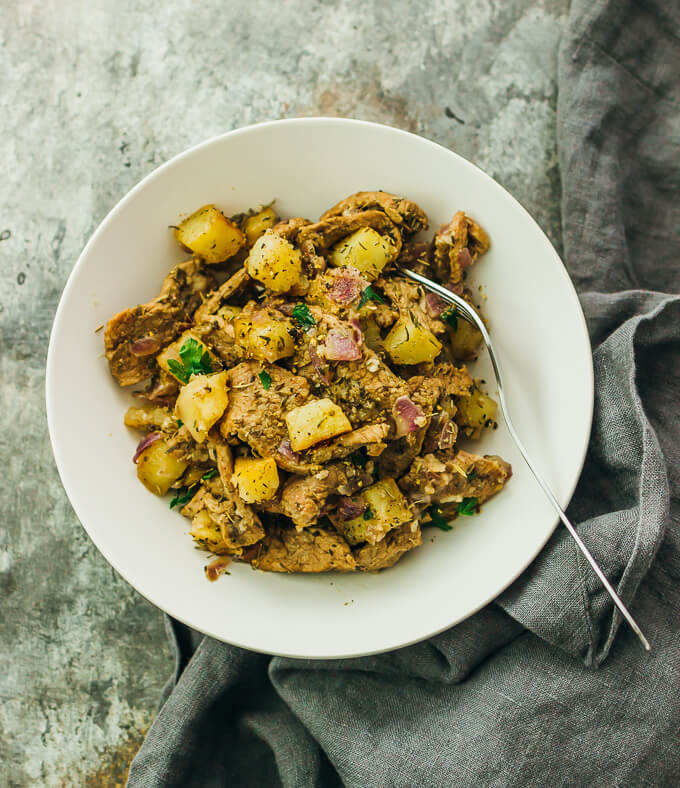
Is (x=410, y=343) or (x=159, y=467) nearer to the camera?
(x=410, y=343)

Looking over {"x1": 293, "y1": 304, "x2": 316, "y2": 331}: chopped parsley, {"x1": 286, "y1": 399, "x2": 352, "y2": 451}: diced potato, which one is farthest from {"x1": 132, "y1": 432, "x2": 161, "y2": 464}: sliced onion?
{"x1": 293, "y1": 304, "x2": 316, "y2": 331}: chopped parsley

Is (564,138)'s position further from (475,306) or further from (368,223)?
(368,223)

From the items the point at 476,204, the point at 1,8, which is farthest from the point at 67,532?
the point at 1,8

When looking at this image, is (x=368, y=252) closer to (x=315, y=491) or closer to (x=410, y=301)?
(x=410, y=301)

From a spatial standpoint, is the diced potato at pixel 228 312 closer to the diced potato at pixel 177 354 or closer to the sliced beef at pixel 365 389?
the diced potato at pixel 177 354

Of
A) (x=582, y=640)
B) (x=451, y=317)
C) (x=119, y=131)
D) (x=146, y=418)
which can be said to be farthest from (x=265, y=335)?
(x=582, y=640)

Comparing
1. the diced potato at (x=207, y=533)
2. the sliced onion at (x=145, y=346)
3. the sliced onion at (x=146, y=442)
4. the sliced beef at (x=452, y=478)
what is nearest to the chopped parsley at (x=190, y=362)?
the sliced onion at (x=145, y=346)

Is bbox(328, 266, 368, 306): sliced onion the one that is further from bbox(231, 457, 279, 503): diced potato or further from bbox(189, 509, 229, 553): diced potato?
bbox(189, 509, 229, 553): diced potato
